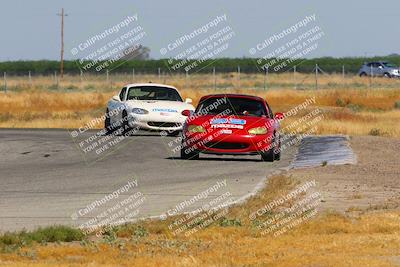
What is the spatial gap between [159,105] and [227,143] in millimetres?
8311

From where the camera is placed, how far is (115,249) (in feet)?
38.8

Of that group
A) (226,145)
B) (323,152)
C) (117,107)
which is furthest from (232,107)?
(117,107)

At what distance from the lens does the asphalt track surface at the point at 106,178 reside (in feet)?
51.0

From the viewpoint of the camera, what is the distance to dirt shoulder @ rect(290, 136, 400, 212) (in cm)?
1620

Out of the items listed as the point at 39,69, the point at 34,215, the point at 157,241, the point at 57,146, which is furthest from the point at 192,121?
the point at 39,69

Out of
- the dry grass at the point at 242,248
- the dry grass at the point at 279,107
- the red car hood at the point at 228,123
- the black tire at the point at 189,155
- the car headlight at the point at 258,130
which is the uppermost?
the dry grass at the point at 242,248

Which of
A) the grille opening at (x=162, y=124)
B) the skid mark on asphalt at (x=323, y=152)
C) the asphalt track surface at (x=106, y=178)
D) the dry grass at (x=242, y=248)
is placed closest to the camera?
the dry grass at (x=242, y=248)

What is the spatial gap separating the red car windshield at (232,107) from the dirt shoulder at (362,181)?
2350 mm

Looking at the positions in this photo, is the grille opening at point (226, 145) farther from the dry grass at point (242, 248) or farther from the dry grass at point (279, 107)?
the dry grass at point (279, 107)

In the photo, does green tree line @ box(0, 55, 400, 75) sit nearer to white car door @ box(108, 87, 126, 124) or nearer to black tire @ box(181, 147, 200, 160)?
white car door @ box(108, 87, 126, 124)

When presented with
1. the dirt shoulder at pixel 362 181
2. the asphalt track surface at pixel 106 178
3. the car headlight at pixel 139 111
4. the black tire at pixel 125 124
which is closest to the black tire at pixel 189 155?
the asphalt track surface at pixel 106 178

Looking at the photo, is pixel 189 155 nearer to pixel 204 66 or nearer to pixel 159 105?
pixel 159 105

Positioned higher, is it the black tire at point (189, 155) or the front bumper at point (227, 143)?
the front bumper at point (227, 143)

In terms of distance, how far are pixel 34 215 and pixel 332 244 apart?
4454mm
